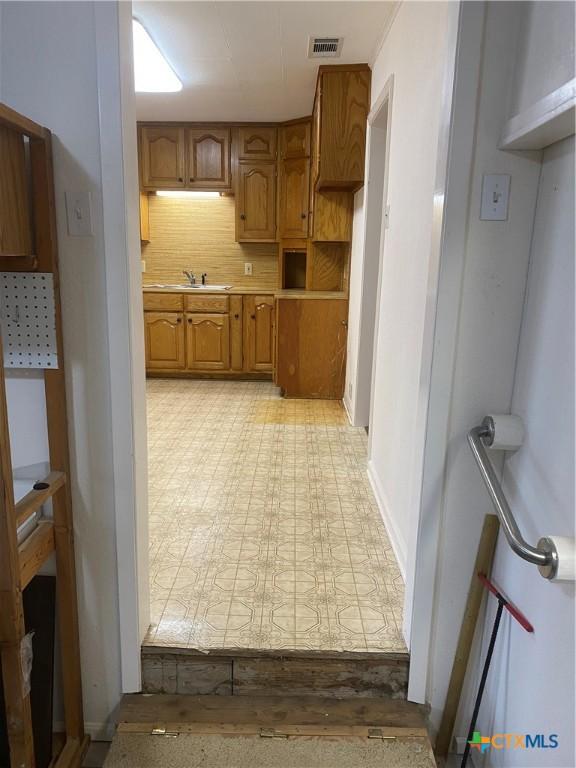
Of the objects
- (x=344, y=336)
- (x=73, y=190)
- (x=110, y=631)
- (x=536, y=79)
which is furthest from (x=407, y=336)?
(x=344, y=336)

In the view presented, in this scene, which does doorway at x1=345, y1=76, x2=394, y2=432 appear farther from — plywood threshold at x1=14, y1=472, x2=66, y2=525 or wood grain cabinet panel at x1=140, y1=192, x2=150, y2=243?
wood grain cabinet panel at x1=140, y1=192, x2=150, y2=243

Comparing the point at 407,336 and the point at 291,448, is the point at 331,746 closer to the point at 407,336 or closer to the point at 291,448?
the point at 407,336

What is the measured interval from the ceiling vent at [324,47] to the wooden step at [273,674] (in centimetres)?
292

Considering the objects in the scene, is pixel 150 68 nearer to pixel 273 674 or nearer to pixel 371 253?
pixel 371 253

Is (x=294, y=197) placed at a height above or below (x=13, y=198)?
above

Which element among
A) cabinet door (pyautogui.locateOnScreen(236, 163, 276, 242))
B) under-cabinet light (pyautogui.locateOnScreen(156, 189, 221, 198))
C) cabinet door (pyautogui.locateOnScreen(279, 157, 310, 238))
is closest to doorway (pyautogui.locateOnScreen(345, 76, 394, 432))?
cabinet door (pyautogui.locateOnScreen(279, 157, 310, 238))

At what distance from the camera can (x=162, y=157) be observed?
4.91 metres

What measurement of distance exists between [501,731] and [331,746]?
45 centimetres

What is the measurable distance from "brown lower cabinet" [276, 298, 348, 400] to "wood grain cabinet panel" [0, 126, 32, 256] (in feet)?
9.66

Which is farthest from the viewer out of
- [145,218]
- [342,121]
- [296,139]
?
[145,218]

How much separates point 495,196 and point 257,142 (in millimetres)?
4019

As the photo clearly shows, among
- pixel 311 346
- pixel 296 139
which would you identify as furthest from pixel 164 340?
pixel 296 139

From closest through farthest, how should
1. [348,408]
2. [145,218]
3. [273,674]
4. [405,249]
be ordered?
[273,674], [405,249], [348,408], [145,218]

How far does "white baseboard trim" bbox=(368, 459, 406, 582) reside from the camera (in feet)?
6.66
